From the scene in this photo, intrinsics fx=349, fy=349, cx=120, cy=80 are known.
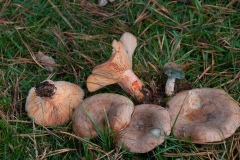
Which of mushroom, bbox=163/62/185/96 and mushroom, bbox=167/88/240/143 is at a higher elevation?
mushroom, bbox=163/62/185/96

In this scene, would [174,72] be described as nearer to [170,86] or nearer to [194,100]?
[170,86]

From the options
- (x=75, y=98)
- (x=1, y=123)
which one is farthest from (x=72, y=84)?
(x=1, y=123)

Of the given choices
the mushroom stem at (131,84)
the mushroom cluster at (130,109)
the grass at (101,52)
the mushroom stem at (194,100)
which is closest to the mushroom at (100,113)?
the mushroom cluster at (130,109)

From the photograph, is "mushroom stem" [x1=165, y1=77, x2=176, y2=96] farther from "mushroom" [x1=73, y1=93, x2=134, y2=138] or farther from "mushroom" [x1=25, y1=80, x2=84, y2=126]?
"mushroom" [x1=25, y1=80, x2=84, y2=126]

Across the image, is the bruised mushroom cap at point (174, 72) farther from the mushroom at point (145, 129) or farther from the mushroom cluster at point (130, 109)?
the mushroom at point (145, 129)

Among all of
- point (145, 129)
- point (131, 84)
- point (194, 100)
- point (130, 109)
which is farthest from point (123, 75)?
point (194, 100)

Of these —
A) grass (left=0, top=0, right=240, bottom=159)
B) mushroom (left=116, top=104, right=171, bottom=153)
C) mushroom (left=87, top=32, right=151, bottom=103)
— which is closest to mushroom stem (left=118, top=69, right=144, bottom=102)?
mushroom (left=87, top=32, right=151, bottom=103)

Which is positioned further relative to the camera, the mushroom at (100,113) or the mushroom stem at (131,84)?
the mushroom stem at (131,84)
